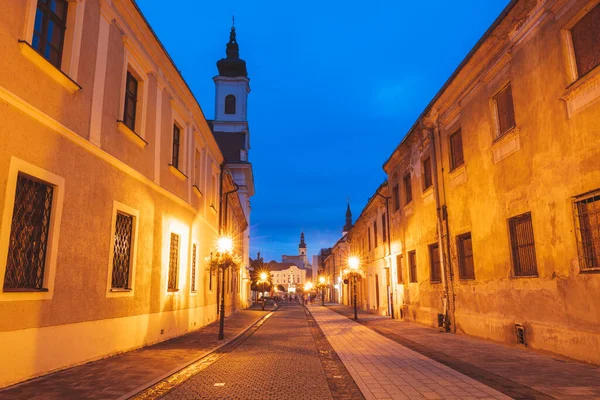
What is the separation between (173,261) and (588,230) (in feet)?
38.2

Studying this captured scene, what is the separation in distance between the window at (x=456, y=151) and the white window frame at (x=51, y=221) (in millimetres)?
11637

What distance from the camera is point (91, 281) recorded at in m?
8.61

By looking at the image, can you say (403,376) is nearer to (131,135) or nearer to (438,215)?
(131,135)

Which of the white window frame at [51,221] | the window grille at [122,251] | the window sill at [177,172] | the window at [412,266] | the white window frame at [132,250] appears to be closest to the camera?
the white window frame at [51,221]

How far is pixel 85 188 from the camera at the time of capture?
8.43 metres

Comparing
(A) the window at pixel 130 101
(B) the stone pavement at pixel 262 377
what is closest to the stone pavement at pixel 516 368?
(B) the stone pavement at pixel 262 377

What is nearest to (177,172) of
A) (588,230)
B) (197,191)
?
(197,191)

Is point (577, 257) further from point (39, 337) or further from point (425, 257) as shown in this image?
point (39, 337)

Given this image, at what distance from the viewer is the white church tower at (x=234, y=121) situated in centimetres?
4427

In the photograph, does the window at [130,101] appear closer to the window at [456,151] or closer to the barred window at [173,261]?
the barred window at [173,261]

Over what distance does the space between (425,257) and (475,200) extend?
479 centimetres

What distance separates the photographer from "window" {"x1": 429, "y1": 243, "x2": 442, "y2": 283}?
51.6ft

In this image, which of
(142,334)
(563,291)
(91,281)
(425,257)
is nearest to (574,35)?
(563,291)

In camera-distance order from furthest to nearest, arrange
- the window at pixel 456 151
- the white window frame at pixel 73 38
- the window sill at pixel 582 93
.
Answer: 1. the window at pixel 456 151
2. the white window frame at pixel 73 38
3. the window sill at pixel 582 93
